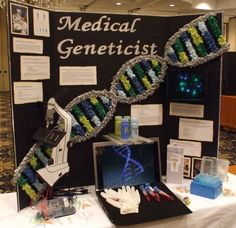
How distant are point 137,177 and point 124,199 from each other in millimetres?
262

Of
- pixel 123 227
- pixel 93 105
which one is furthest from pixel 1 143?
pixel 123 227

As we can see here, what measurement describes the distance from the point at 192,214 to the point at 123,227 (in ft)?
1.23

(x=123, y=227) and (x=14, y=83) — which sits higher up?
(x=14, y=83)

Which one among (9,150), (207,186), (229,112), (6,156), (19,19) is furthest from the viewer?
(229,112)

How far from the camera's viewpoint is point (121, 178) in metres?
1.83

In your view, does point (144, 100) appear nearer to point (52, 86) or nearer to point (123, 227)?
point (52, 86)

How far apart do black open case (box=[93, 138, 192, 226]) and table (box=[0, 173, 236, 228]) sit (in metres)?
0.04

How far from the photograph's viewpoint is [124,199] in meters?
1.62

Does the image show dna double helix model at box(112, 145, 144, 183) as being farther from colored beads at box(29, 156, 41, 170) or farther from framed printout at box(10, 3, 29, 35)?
framed printout at box(10, 3, 29, 35)

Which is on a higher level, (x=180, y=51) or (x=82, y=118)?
(x=180, y=51)

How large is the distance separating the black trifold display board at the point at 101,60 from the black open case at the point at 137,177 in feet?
0.56

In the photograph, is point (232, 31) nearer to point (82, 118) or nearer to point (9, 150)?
point (9, 150)

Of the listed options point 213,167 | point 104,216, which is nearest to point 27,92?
point 104,216

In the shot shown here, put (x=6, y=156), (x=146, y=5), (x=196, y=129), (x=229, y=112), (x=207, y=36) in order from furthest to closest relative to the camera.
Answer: (x=146, y=5)
(x=229, y=112)
(x=6, y=156)
(x=196, y=129)
(x=207, y=36)
